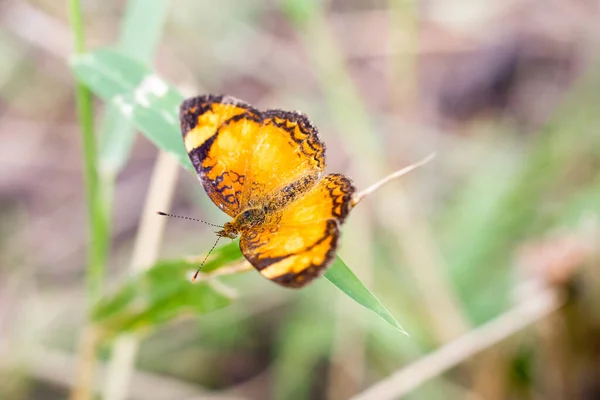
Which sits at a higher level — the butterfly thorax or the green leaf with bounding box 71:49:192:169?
the green leaf with bounding box 71:49:192:169

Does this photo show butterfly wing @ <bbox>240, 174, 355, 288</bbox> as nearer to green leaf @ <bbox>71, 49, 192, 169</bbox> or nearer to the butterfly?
the butterfly

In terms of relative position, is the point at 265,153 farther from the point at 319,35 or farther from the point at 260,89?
the point at 260,89

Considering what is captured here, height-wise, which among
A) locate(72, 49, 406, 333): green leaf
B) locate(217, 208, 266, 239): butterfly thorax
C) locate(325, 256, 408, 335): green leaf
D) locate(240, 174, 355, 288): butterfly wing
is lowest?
locate(325, 256, 408, 335): green leaf

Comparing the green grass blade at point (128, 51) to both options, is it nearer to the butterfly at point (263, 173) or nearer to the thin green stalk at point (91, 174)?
the thin green stalk at point (91, 174)

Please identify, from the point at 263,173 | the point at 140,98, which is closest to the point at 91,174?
the point at 140,98

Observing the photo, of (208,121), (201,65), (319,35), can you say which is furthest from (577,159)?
(201,65)

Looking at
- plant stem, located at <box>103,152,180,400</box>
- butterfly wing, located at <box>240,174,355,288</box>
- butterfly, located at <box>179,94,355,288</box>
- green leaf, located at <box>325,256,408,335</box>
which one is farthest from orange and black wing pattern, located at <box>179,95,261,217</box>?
green leaf, located at <box>325,256,408,335</box>
